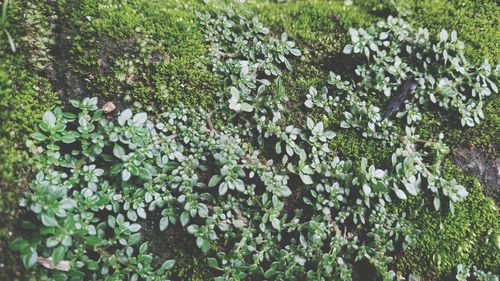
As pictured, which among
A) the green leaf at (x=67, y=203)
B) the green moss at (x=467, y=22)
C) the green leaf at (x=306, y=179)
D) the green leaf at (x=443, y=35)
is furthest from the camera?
the green moss at (x=467, y=22)

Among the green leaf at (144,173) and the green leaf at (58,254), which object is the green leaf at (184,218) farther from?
the green leaf at (58,254)

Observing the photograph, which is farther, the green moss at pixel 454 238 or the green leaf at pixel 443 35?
the green leaf at pixel 443 35

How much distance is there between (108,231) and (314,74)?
5.01 feet

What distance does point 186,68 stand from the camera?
2.66m

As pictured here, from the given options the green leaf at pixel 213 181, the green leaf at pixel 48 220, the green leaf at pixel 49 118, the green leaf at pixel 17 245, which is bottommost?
the green leaf at pixel 17 245

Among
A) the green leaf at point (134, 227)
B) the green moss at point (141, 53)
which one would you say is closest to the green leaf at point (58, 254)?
the green leaf at point (134, 227)

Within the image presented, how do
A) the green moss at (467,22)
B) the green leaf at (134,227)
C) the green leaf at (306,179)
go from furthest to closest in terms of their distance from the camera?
1. the green moss at (467,22)
2. the green leaf at (306,179)
3. the green leaf at (134,227)

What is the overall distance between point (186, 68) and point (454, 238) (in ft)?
6.19

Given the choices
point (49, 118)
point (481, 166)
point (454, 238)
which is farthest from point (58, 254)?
point (481, 166)

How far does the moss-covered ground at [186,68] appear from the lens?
7.51 ft

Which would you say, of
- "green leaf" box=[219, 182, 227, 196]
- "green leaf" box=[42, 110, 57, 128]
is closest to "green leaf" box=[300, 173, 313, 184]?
"green leaf" box=[219, 182, 227, 196]

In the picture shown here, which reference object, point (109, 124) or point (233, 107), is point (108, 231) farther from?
point (233, 107)

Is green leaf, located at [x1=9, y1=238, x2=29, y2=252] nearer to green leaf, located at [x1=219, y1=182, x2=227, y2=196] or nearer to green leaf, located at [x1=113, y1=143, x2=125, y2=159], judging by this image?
green leaf, located at [x1=113, y1=143, x2=125, y2=159]

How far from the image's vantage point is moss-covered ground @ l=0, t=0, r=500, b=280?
2289mm
